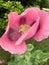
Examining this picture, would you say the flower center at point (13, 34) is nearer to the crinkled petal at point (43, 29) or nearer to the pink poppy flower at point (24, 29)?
the pink poppy flower at point (24, 29)

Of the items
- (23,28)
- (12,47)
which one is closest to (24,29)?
(23,28)

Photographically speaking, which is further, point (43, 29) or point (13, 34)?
point (13, 34)

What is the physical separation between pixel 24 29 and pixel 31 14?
9 cm

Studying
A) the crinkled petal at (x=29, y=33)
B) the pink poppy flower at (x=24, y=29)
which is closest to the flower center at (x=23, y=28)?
the pink poppy flower at (x=24, y=29)

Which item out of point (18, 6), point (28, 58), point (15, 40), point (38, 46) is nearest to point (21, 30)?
point (15, 40)

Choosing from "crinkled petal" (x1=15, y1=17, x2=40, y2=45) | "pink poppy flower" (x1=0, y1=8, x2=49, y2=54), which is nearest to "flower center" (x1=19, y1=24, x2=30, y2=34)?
"pink poppy flower" (x1=0, y1=8, x2=49, y2=54)

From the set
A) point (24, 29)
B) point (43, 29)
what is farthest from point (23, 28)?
point (43, 29)

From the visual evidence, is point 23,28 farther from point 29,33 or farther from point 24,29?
point 29,33

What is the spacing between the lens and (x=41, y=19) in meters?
1.22

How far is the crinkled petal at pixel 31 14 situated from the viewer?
4.00 ft

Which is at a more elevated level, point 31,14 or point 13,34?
point 31,14

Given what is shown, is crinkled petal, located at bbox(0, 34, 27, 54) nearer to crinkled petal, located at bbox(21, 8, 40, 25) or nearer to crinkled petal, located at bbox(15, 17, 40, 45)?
crinkled petal, located at bbox(15, 17, 40, 45)

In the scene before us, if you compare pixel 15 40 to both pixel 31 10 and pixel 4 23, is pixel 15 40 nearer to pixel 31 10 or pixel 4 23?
pixel 31 10

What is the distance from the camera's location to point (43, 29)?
1208 mm
